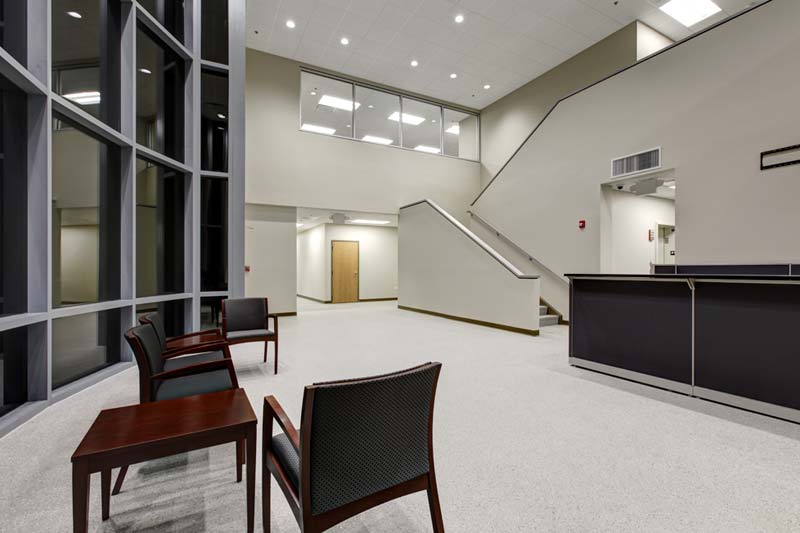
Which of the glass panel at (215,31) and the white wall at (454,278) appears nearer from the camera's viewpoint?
the glass panel at (215,31)

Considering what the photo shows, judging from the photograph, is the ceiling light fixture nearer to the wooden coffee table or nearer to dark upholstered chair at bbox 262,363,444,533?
the wooden coffee table

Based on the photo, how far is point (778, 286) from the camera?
2836 mm

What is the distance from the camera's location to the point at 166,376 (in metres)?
2.17

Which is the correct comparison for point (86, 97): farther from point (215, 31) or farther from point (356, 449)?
point (356, 449)

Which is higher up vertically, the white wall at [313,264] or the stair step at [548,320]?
the white wall at [313,264]

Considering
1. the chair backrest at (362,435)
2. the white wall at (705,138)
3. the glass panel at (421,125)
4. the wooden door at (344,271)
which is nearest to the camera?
the chair backrest at (362,435)

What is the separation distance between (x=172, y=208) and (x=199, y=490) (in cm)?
432

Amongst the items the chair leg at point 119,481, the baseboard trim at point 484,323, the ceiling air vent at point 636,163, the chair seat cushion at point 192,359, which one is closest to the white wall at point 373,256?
the baseboard trim at point 484,323

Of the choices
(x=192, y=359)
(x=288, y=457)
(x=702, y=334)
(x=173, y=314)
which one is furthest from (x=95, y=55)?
(x=702, y=334)

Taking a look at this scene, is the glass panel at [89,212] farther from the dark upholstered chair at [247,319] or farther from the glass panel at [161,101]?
the dark upholstered chair at [247,319]

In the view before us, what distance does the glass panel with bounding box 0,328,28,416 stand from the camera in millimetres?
2945

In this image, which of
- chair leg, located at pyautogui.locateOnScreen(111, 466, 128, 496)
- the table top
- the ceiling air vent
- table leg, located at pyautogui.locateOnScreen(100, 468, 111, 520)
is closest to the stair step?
the ceiling air vent

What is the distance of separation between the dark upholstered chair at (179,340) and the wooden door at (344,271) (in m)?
8.24

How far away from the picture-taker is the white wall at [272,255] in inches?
329
